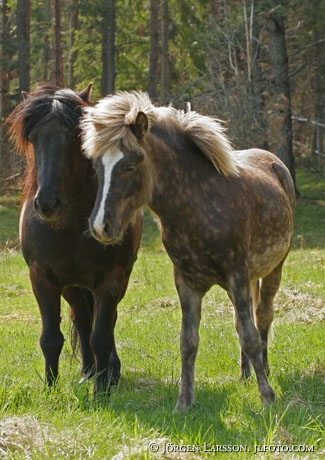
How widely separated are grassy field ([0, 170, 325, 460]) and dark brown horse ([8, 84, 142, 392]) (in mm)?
405

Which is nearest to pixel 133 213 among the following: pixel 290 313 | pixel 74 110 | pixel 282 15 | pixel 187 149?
pixel 187 149

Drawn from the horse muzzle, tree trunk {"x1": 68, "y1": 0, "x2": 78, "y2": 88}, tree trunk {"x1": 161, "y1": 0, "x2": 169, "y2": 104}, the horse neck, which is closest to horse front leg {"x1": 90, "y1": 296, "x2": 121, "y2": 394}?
the horse neck

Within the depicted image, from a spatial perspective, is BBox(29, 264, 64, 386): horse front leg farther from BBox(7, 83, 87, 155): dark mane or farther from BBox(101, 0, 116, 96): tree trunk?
BBox(101, 0, 116, 96): tree trunk

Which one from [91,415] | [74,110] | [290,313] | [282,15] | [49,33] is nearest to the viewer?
[91,415]

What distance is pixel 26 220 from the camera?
6.39 m

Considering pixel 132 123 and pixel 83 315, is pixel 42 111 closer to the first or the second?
pixel 132 123

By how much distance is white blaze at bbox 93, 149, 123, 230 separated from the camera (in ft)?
16.2

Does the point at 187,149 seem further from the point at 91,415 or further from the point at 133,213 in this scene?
the point at 91,415

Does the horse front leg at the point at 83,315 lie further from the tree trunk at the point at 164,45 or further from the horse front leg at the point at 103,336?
the tree trunk at the point at 164,45

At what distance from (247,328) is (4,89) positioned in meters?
26.2

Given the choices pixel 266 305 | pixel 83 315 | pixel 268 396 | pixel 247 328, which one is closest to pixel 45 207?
pixel 247 328

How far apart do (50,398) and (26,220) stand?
5.76ft

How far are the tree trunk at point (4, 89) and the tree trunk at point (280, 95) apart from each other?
10163 mm

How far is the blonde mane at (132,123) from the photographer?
5129 mm
